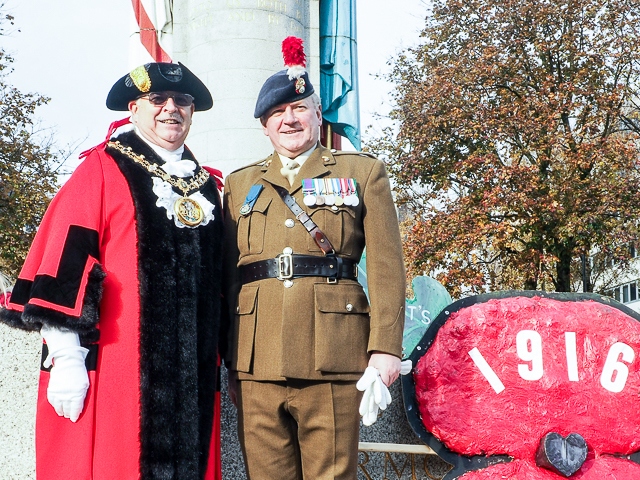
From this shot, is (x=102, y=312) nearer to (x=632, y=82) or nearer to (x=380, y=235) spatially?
(x=380, y=235)

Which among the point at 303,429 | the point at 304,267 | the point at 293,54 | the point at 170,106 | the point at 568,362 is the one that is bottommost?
the point at 303,429

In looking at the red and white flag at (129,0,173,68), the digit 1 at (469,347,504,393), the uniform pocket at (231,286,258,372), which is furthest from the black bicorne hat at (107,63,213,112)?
the red and white flag at (129,0,173,68)

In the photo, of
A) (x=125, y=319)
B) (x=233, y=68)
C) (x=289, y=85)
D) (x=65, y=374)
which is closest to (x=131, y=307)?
(x=125, y=319)

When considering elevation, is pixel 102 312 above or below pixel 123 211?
below

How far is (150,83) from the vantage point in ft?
10.2

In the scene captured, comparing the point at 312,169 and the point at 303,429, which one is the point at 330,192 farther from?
the point at 303,429

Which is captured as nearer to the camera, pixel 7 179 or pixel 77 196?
pixel 77 196

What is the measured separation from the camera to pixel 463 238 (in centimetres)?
1608

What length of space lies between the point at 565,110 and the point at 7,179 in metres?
11.2

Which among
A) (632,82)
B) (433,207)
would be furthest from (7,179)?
(632,82)

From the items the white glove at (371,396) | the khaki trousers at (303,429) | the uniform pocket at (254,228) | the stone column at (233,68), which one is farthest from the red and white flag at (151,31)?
the white glove at (371,396)

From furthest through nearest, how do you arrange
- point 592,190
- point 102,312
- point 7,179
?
point 7,179
point 592,190
point 102,312

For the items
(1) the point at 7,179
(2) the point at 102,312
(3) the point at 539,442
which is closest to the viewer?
(2) the point at 102,312

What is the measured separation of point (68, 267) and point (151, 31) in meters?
4.64
